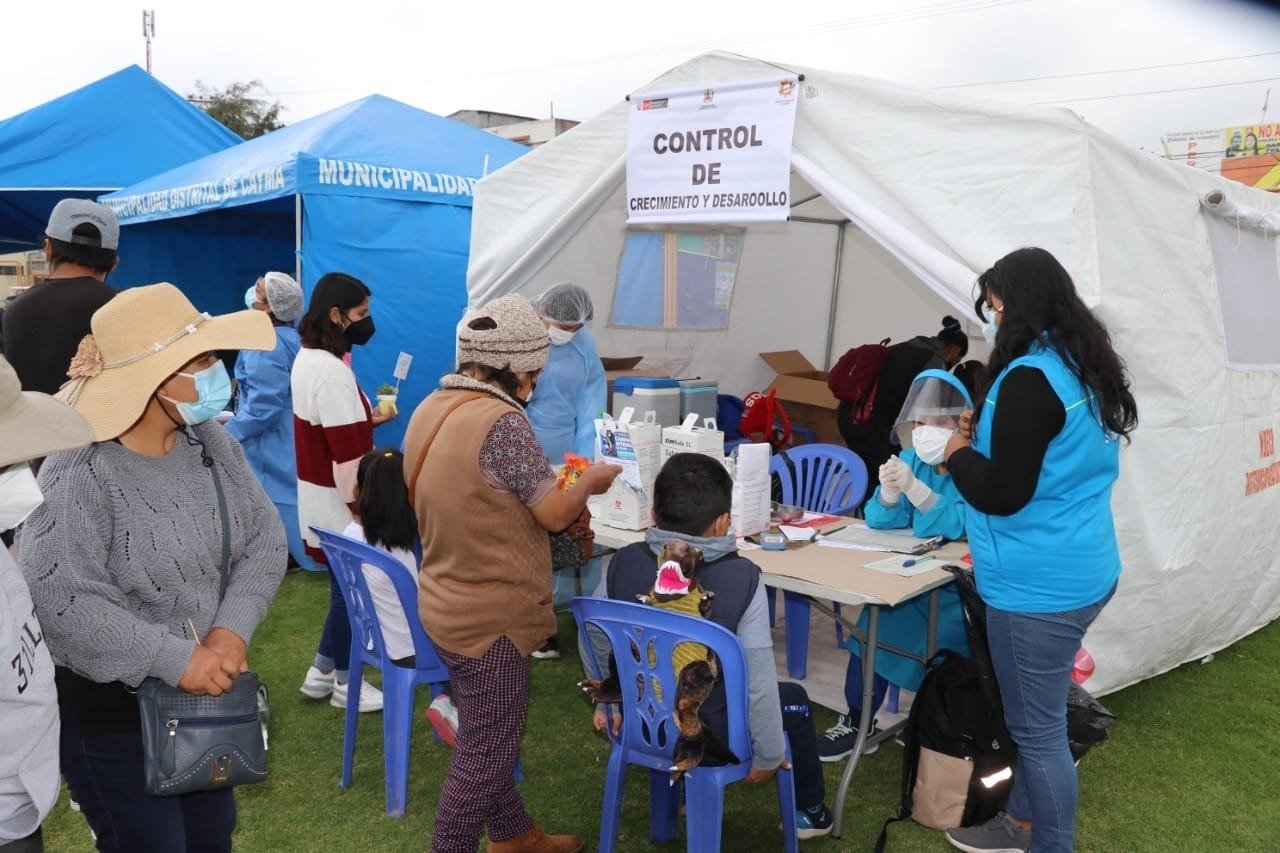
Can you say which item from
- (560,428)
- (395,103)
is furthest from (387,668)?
(395,103)

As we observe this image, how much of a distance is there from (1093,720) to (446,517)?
189 centimetres

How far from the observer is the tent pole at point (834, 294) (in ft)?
23.9

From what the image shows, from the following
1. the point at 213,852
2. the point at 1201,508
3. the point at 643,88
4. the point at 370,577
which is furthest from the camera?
the point at 643,88

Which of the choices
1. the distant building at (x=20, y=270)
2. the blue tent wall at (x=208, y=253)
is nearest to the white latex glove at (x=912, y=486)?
the blue tent wall at (x=208, y=253)

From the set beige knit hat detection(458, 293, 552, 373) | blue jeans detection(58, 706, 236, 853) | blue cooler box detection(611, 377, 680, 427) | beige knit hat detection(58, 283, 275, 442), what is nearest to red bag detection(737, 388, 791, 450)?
blue cooler box detection(611, 377, 680, 427)

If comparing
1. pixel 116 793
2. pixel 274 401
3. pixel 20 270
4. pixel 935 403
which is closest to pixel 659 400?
pixel 935 403

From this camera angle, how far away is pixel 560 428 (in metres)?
4.44

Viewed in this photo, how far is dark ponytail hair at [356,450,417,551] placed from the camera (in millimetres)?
2805

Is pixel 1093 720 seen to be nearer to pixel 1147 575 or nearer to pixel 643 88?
pixel 1147 575

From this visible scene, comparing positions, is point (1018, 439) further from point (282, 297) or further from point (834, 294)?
point (834, 294)

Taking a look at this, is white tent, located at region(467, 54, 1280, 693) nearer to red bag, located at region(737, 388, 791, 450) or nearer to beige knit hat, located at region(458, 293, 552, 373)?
beige knit hat, located at region(458, 293, 552, 373)

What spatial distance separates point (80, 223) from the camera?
10.0 ft

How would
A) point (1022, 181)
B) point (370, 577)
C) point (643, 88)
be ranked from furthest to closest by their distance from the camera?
point (643, 88), point (1022, 181), point (370, 577)

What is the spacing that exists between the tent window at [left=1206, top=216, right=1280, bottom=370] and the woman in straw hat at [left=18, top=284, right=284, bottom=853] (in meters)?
→ 3.72
